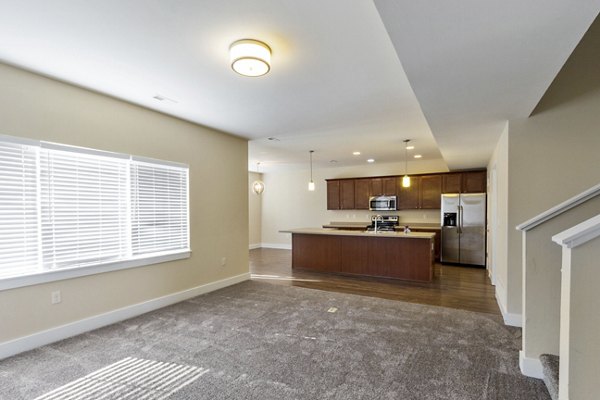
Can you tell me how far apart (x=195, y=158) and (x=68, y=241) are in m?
1.93

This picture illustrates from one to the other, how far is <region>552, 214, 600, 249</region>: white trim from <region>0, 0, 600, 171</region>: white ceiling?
1049 mm

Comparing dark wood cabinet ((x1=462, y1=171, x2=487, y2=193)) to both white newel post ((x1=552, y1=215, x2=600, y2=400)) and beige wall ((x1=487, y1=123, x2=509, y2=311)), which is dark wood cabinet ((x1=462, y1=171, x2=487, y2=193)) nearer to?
beige wall ((x1=487, y1=123, x2=509, y2=311))

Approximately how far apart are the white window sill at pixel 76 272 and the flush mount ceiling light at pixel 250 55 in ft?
8.72

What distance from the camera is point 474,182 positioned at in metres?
7.01

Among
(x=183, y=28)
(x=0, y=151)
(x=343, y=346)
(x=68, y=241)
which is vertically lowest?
(x=343, y=346)

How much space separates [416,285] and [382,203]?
3.35 meters

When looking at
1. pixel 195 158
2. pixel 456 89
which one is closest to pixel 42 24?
pixel 195 158

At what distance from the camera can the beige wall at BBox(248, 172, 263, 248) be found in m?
9.86

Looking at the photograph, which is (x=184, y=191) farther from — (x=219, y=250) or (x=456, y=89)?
(x=456, y=89)

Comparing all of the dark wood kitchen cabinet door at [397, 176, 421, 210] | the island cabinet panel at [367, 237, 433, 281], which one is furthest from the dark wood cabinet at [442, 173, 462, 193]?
the island cabinet panel at [367, 237, 433, 281]

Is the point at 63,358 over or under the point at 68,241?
under

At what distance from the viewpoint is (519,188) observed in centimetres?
335

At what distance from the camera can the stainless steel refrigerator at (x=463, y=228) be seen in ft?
21.7

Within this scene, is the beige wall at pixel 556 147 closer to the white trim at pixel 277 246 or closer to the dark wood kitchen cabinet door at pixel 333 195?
the dark wood kitchen cabinet door at pixel 333 195
